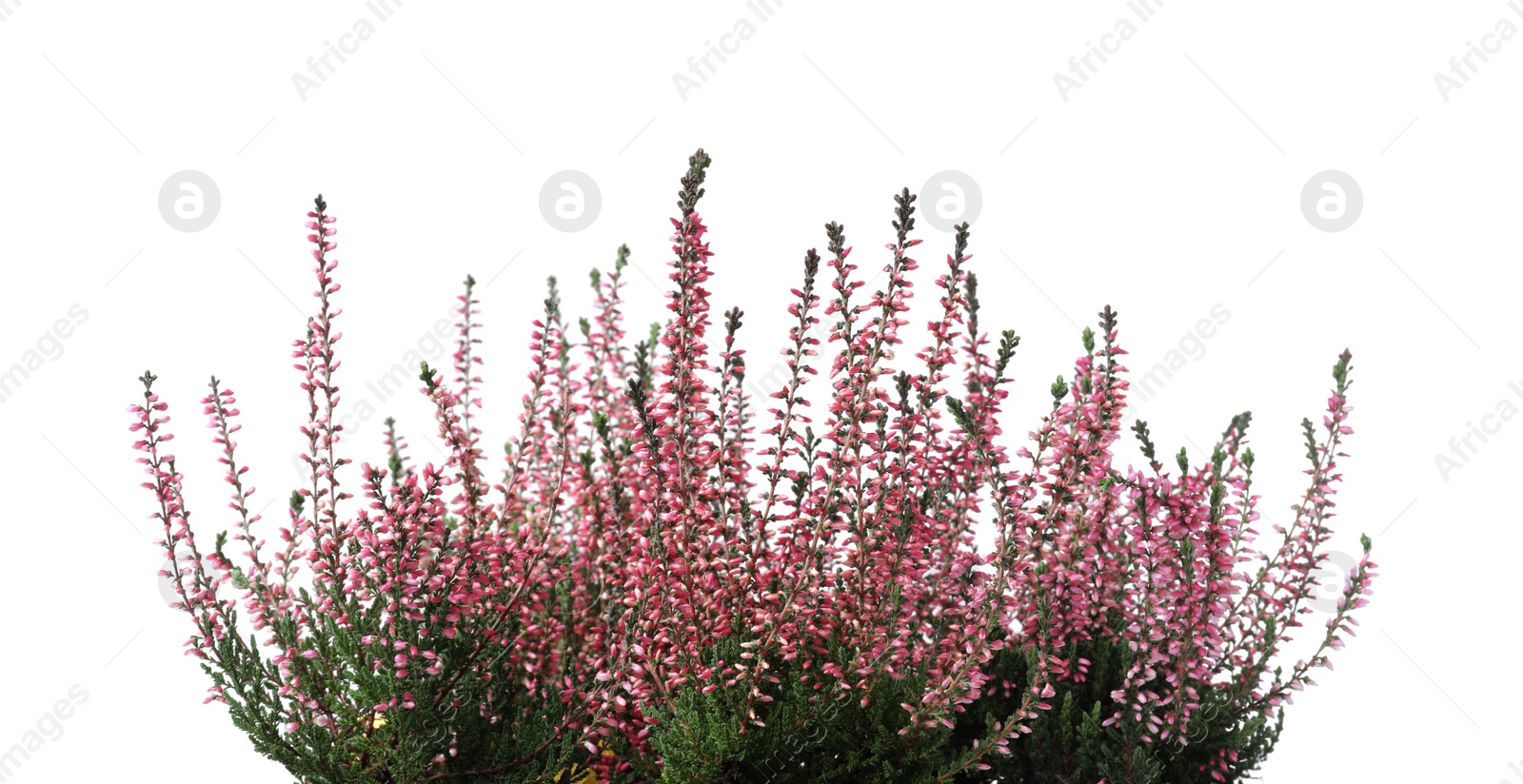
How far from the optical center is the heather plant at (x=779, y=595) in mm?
3604

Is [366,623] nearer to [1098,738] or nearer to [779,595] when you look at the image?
[779,595]

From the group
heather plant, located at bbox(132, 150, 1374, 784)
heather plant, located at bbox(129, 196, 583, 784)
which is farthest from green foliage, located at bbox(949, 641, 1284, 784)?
heather plant, located at bbox(129, 196, 583, 784)

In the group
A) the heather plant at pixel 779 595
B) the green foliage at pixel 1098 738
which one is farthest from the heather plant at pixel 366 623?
the green foliage at pixel 1098 738

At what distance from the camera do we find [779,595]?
3.65 metres

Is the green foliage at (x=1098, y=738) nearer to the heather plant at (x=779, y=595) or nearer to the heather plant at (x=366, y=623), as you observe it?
the heather plant at (x=779, y=595)

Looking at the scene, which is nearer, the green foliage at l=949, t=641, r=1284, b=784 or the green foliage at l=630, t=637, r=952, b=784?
the green foliage at l=630, t=637, r=952, b=784

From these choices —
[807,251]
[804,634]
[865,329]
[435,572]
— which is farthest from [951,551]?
[435,572]

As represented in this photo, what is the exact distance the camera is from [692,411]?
3.59 meters

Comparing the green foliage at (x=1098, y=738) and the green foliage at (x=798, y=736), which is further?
the green foliage at (x=1098, y=738)

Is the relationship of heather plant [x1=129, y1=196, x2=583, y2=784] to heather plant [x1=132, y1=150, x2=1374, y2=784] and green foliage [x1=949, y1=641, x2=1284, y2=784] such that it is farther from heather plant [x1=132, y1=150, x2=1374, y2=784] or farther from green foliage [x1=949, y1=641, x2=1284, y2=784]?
green foliage [x1=949, y1=641, x2=1284, y2=784]

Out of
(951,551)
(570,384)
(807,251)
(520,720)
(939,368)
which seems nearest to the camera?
(807,251)

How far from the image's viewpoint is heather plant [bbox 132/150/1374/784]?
3.60 metres

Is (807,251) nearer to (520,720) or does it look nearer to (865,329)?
(865,329)

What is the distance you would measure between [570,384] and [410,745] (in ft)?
5.12
